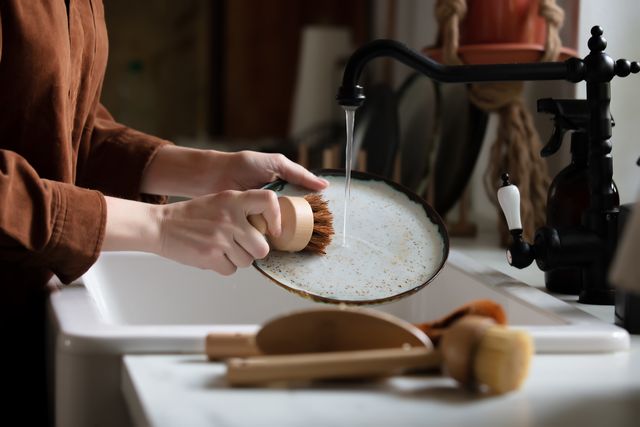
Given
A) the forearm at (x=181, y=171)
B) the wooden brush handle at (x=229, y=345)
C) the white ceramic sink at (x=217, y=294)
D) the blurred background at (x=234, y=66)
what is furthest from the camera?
the blurred background at (x=234, y=66)

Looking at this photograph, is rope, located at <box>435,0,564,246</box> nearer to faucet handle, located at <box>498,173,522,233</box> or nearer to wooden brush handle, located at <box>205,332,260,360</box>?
faucet handle, located at <box>498,173,522,233</box>

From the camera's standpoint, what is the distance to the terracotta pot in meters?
1.37

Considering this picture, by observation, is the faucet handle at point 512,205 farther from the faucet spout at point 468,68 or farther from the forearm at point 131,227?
the forearm at point 131,227

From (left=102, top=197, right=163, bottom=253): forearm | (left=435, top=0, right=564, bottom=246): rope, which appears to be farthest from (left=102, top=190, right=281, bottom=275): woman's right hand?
(left=435, top=0, right=564, bottom=246): rope

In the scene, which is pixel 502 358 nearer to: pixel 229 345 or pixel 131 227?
pixel 229 345

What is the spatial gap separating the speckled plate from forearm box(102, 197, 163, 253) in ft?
0.36

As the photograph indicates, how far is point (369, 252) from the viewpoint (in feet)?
3.10

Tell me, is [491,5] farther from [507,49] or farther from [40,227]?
[40,227]

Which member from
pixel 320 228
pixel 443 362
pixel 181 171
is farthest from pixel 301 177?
pixel 443 362

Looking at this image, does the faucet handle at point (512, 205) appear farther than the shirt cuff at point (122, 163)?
No

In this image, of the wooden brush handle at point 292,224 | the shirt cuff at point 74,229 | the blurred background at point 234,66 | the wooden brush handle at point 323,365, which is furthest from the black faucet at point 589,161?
the blurred background at point 234,66

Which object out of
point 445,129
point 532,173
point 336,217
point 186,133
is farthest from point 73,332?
point 186,133

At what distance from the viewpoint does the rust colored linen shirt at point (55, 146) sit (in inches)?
29.8

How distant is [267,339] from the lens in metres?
0.59
